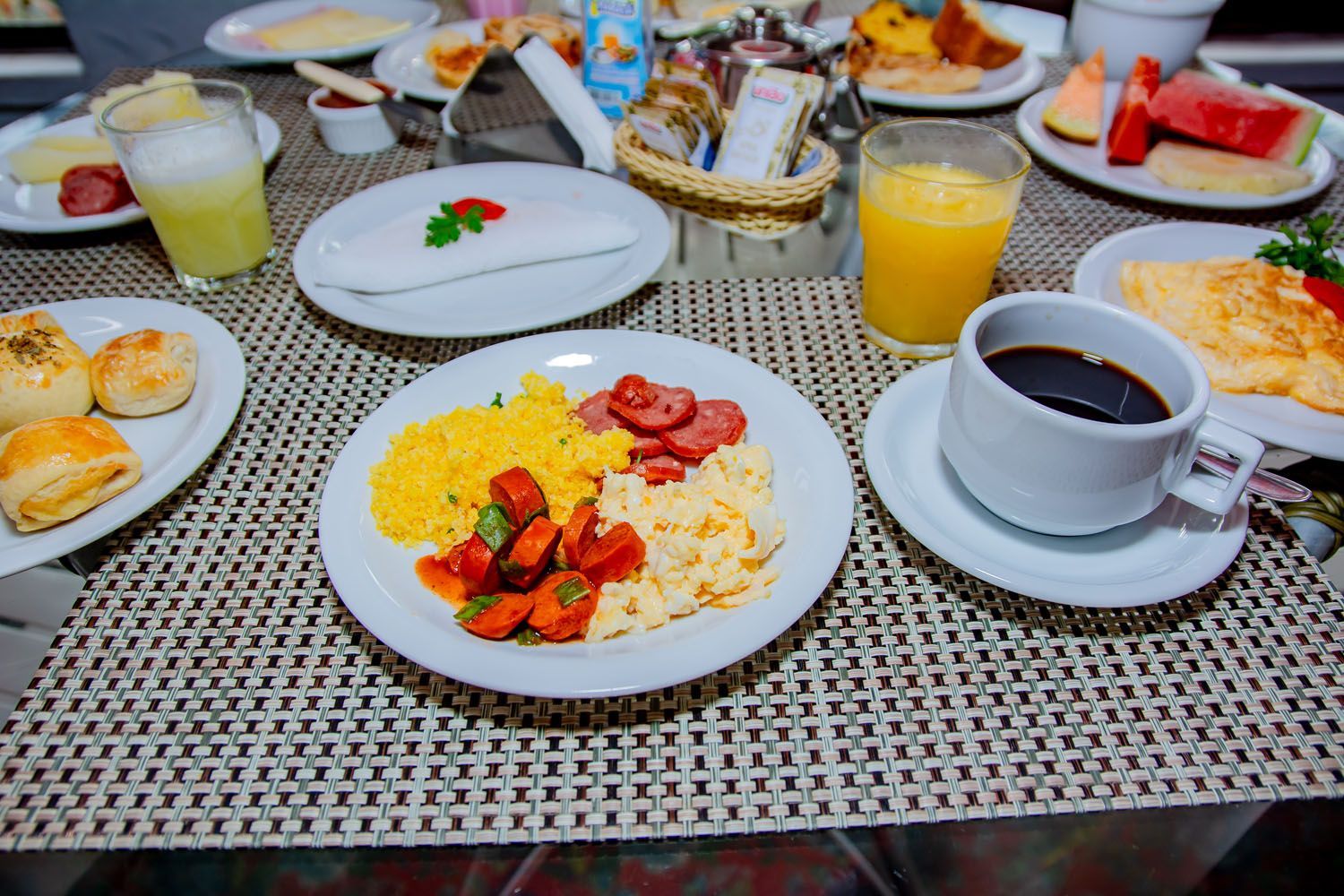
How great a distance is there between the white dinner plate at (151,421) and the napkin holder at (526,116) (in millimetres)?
775

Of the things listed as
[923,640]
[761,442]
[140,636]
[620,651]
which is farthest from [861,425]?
[140,636]

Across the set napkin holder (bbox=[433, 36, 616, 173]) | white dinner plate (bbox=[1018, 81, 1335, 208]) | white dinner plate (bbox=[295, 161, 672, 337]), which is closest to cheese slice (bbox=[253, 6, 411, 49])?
napkin holder (bbox=[433, 36, 616, 173])

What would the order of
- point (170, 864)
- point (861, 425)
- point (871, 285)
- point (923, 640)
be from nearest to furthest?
point (170, 864) → point (923, 640) → point (861, 425) → point (871, 285)

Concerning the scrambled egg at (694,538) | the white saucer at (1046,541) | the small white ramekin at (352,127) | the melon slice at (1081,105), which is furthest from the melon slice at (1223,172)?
the small white ramekin at (352,127)

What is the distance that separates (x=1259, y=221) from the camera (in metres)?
1.65

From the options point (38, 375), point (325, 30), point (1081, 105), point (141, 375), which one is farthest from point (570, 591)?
point (325, 30)

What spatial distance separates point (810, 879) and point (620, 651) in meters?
0.28

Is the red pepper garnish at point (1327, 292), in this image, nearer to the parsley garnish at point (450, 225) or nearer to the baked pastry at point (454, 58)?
the parsley garnish at point (450, 225)

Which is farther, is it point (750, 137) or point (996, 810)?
point (750, 137)

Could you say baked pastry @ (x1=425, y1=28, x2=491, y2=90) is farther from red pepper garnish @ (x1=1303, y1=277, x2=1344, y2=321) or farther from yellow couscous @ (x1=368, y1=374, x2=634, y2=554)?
red pepper garnish @ (x1=1303, y1=277, x2=1344, y2=321)

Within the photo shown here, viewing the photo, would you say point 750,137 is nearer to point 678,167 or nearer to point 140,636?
point 678,167

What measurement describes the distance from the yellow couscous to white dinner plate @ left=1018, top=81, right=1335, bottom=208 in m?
1.30

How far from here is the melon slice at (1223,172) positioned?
5.42 ft

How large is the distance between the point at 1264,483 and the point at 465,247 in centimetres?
125
